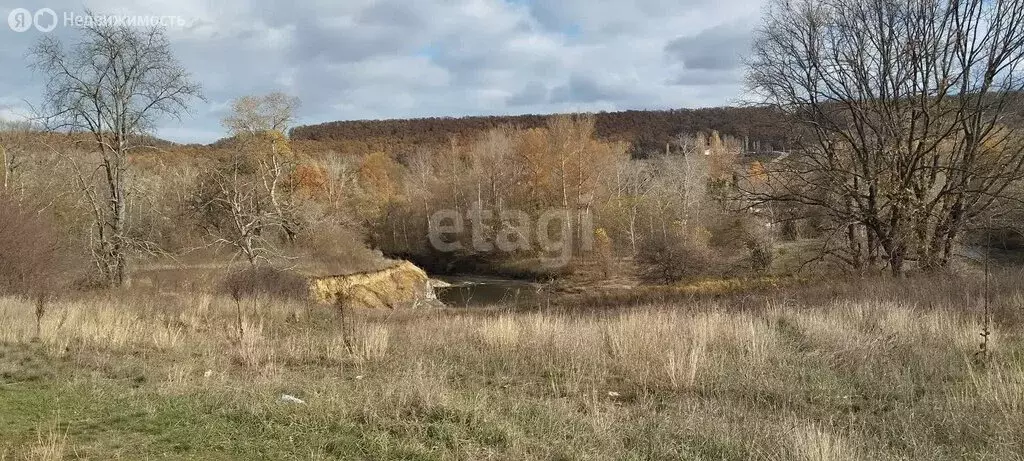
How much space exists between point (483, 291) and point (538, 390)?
33627mm

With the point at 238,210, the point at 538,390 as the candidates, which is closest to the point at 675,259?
the point at 238,210

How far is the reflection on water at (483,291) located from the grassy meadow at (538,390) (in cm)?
2395

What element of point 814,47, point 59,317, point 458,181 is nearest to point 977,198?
point 814,47

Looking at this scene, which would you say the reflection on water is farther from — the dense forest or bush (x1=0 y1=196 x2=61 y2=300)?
the dense forest

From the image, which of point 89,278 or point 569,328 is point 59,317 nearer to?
point 569,328

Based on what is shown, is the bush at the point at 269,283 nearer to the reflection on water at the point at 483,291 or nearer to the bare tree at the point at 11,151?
the reflection on water at the point at 483,291

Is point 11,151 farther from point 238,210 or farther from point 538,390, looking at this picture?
point 538,390

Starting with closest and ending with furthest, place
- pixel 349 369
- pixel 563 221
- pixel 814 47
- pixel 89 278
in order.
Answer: pixel 349 369
pixel 89 278
pixel 814 47
pixel 563 221

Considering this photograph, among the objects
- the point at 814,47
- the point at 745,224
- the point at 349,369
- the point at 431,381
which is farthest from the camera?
the point at 745,224

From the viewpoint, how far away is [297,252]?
123ft

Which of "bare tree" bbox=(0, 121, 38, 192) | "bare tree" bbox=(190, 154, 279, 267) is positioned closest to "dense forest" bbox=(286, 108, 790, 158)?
"bare tree" bbox=(190, 154, 279, 267)

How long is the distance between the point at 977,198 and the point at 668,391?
17371 millimetres

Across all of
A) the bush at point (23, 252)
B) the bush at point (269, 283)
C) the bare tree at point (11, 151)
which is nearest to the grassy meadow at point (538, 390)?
the bush at point (23, 252)

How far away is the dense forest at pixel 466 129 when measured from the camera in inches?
4368
